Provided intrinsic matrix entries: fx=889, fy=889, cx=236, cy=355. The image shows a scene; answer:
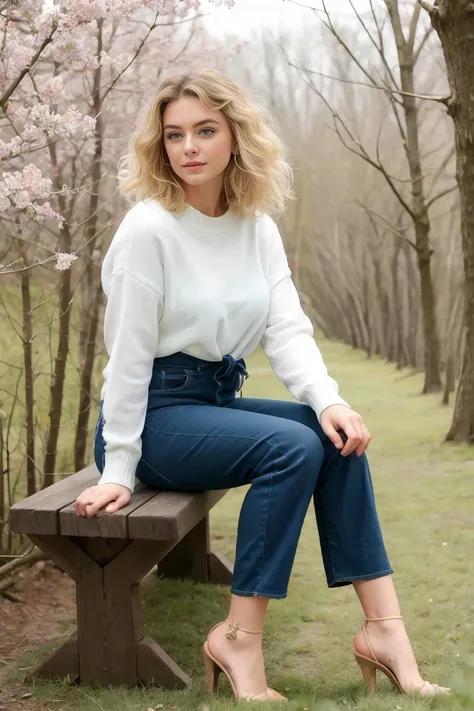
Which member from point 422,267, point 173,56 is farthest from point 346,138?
point 173,56

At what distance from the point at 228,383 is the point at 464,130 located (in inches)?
126

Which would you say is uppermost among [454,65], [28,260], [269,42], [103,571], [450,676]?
[269,42]

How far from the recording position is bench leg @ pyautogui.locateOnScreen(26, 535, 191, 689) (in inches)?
85.9

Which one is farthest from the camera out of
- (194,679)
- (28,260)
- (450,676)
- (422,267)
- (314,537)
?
(422,267)

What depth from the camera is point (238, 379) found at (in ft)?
7.80

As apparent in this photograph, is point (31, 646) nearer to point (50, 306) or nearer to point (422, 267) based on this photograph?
point (50, 306)

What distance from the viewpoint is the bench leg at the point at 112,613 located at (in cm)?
218

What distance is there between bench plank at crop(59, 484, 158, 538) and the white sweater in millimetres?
92

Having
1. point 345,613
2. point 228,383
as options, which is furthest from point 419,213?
point 228,383

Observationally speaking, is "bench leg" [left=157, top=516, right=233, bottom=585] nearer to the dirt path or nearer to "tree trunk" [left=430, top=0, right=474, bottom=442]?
the dirt path

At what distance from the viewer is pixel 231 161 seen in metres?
2.45

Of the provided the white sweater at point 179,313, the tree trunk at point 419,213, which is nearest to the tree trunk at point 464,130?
the tree trunk at point 419,213

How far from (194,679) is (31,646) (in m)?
0.61

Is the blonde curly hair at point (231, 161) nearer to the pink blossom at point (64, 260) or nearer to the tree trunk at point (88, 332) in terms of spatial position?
the pink blossom at point (64, 260)
